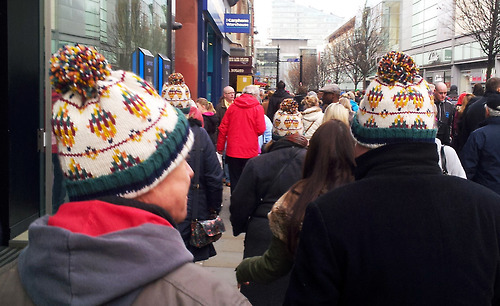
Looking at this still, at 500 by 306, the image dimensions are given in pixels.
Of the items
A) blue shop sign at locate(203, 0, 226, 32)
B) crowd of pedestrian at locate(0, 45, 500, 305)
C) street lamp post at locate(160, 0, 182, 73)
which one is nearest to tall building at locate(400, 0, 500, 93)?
blue shop sign at locate(203, 0, 226, 32)

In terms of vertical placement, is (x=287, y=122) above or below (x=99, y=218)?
above

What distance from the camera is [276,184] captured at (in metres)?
4.02

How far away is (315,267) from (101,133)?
93 centimetres

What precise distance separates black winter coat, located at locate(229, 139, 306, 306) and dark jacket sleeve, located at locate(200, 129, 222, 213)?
86 cm

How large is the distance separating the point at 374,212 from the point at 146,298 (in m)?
0.95

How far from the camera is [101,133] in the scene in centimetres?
151

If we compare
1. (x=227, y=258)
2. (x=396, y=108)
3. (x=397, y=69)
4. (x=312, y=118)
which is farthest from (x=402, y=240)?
(x=312, y=118)

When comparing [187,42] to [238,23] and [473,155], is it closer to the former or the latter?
[238,23]

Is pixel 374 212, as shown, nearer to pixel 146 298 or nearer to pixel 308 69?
pixel 146 298

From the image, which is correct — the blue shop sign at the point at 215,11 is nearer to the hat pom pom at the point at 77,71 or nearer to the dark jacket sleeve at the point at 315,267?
the dark jacket sleeve at the point at 315,267

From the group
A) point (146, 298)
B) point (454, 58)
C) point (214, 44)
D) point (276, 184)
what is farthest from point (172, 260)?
point (454, 58)

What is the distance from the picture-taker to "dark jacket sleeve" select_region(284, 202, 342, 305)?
1963 millimetres

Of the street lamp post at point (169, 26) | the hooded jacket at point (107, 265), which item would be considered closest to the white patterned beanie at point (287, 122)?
the hooded jacket at point (107, 265)

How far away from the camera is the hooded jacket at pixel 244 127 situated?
8812 millimetres
